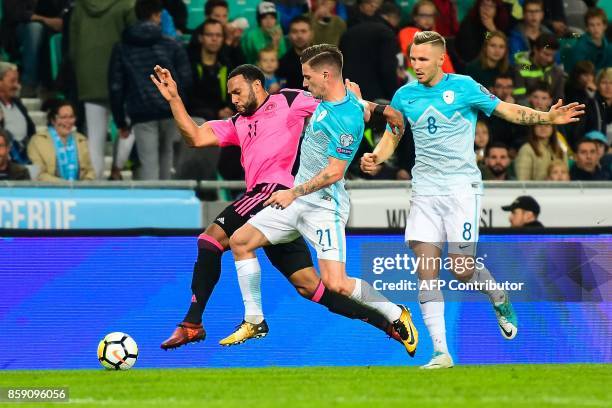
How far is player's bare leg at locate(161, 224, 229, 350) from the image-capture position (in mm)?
11945

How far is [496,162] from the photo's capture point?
15961 mm

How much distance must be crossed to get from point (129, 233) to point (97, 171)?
11.7ft

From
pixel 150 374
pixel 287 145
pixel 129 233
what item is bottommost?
pixel 150 374

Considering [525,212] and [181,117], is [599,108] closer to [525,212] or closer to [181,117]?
[525,212]

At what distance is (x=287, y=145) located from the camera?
39.4 ft

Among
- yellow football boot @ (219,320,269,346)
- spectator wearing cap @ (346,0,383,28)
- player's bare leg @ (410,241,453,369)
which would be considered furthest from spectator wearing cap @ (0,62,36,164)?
player's bare leg @ (410,241,453,369)

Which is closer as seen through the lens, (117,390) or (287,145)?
(117,390)

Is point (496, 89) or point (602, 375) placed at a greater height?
point (496, 89)

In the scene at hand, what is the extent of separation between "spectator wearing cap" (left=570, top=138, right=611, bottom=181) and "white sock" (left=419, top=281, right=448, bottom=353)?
16.0 feet

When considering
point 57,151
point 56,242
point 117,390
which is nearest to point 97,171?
point 57,151

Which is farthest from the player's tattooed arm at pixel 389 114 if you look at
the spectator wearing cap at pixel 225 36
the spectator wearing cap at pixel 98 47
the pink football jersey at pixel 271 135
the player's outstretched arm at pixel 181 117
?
the spectator wearing cap at pixel 98 47

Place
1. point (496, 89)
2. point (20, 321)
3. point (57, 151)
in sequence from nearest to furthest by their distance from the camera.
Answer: point (20, 321), point (57, 151), point (496, 89)

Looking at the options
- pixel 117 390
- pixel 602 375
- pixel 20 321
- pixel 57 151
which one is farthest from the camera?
pixel 57 151

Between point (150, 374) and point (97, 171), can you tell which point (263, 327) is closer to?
point (150, 374)
